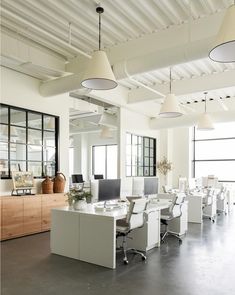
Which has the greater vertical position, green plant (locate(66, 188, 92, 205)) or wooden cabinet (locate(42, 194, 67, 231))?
green plant (locate(66, 188, 92, 205))

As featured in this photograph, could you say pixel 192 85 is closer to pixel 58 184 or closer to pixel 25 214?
pixel 58 184

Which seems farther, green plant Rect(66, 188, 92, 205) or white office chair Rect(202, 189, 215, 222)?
white office chair Rect(202, 189, 215, 222)

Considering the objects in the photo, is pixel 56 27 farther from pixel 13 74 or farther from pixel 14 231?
pixel 14 231

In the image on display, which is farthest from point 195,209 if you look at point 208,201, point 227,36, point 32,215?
point 227,36

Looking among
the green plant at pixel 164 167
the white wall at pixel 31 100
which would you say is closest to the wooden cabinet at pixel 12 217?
the white wall at pixel 31 100

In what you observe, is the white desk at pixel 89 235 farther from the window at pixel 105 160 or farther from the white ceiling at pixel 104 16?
the window at pixel 105 160

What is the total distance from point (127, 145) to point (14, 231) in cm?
515

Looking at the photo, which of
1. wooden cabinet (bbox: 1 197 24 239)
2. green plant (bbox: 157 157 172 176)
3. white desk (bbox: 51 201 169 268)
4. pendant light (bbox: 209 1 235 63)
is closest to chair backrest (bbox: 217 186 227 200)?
green plant (bbox: 157 157 172 176)

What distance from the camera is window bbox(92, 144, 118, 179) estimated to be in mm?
14414

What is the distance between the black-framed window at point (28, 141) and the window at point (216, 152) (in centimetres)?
707

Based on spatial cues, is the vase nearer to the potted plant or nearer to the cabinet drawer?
the potted plant

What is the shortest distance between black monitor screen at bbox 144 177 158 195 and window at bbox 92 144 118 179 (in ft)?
26.2

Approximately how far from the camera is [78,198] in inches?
176

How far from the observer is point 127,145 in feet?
31.9
